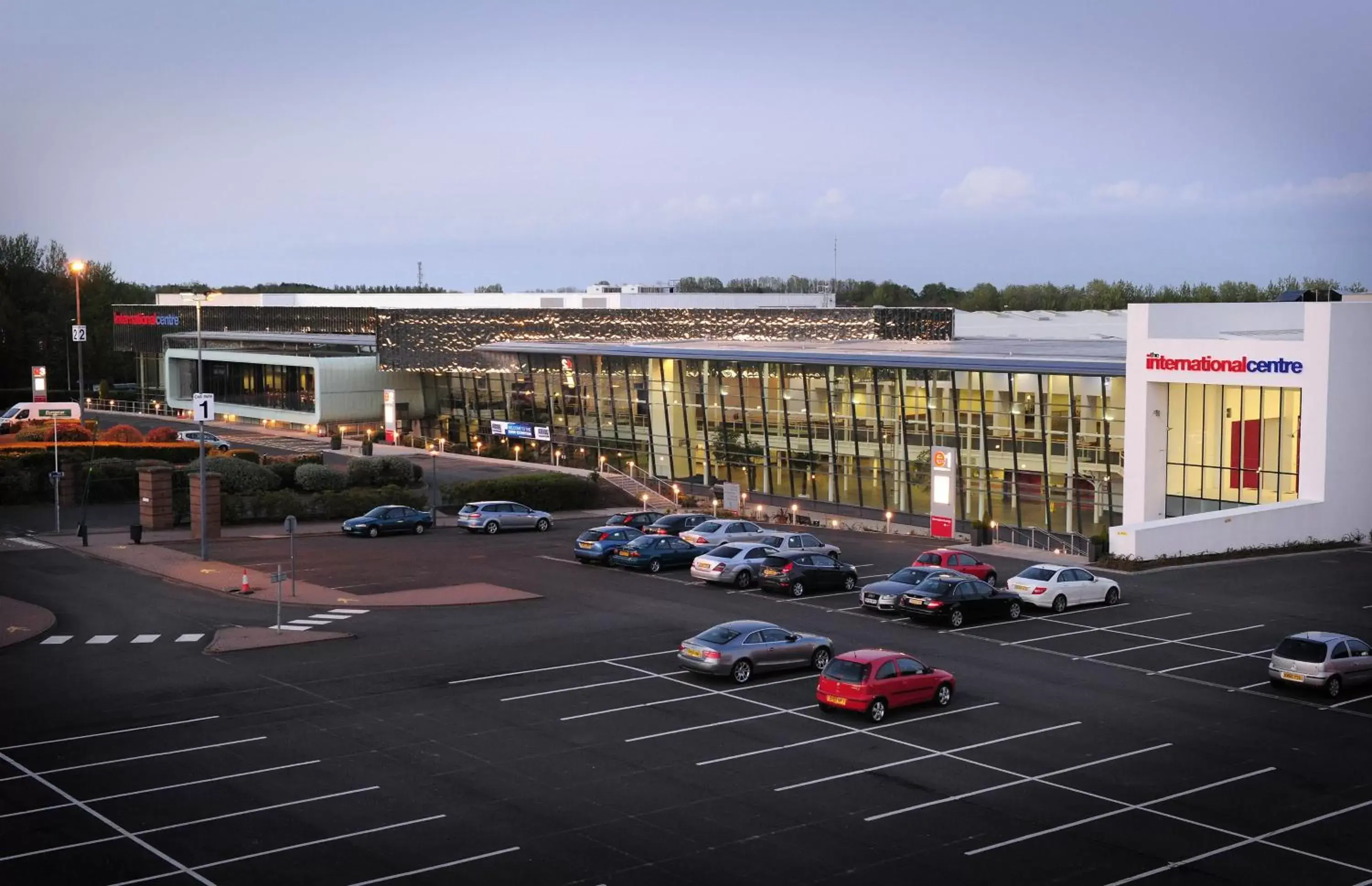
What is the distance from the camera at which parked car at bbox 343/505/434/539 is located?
51.9 meters

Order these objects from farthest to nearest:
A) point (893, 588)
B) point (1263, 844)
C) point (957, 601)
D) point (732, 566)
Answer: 1. point (732, 566)
2. point (893, 588)
3. point (957, 601)
4. point (1263, 844)

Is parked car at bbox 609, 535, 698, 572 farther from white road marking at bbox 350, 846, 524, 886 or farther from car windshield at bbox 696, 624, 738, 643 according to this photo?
white road marking at bbox 350, 846, 524, 886

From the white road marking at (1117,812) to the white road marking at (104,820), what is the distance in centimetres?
1017

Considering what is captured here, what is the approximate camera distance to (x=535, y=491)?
6281 cm

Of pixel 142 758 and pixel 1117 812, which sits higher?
pixel 142 758

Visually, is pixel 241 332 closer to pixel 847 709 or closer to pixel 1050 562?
pixel 1050 562

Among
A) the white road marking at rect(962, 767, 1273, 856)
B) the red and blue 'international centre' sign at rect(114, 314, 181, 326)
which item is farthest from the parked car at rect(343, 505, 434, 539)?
the red and blue 'international centre' sign at rect(114, 314, 181, 326)

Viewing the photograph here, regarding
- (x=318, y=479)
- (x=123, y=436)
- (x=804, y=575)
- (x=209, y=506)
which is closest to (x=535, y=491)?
(x=318, y=479)

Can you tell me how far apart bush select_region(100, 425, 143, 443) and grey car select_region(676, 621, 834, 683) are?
48.5 m

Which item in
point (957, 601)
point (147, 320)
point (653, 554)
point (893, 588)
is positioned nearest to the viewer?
Result: point (957, 601)

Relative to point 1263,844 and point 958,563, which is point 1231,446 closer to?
point 958,563

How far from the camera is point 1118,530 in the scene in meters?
45.1

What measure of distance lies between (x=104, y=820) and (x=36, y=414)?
67.8 meters

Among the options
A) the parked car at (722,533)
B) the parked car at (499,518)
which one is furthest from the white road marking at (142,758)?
the parked car at (499,518)
